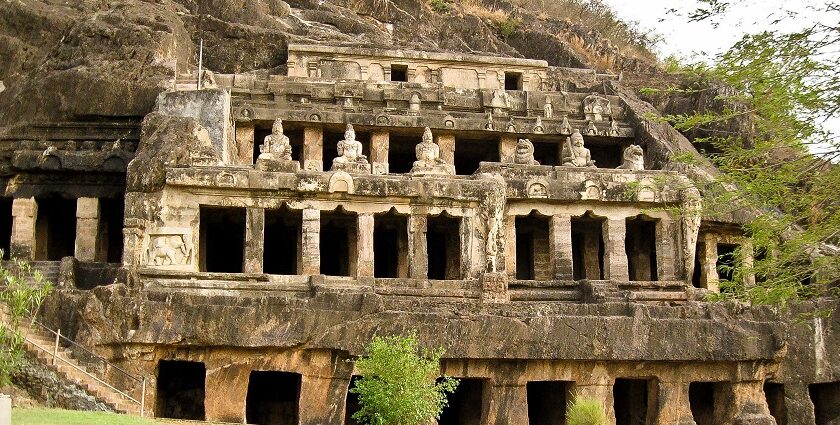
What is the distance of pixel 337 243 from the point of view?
28172 millimetres

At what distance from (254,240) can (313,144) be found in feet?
25.5

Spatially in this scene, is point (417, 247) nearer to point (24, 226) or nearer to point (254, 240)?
point (254, 240)

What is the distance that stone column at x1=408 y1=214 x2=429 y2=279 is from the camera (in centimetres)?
2402

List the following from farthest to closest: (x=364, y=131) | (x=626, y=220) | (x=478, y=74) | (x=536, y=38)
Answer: (x=536, y=38), (x=478, y=74), (x=364, y=131), (x=626, y=220)

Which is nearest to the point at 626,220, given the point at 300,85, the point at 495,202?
the point at 495,202

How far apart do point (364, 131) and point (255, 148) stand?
337cm

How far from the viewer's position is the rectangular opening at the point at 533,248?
89.1 feet

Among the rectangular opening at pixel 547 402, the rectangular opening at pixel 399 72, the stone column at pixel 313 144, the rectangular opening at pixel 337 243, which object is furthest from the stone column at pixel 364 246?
the rectangular opening at pixel 399 72

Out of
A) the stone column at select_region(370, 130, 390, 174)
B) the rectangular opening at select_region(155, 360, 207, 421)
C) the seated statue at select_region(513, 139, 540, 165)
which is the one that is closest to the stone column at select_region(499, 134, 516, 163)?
the stone column at select_region(370, 130, 390, 174)

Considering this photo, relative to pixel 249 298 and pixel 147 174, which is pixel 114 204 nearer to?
pixel 147 174

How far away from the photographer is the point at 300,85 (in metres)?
31.6

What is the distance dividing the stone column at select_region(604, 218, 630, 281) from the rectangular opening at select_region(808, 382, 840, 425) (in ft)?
18.2

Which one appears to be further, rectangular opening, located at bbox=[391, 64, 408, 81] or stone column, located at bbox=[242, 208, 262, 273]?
rectangular opening, located at bbox=[391, 64, 408, 81]

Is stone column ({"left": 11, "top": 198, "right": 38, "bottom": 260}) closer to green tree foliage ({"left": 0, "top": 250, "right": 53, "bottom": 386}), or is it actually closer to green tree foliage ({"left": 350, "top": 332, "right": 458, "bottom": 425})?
green tree foliage ({"left": 0, "top": 250, "right": 53, "bottom": 386})
